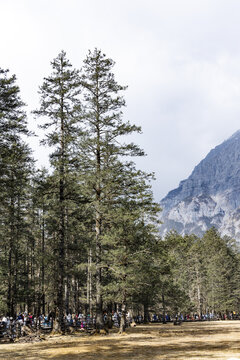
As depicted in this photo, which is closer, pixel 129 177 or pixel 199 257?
pixel 129 177

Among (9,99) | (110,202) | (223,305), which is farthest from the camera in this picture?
(223,305)

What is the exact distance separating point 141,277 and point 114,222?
395 centimetres

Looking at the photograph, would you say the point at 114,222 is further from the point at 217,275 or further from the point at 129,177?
the point at 217,275

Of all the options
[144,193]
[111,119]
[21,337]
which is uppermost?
[111,119]

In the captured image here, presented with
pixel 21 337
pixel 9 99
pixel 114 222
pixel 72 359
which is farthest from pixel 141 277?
pixel 9 99

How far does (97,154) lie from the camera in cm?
2486

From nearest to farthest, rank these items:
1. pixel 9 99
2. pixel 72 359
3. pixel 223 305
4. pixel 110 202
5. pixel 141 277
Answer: pixel 72 359 → pixel 9 99 → pixel 141 277 → pixel 110 202 → pixel 223 305

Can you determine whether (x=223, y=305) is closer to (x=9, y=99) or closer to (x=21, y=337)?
(x=21, y=337)

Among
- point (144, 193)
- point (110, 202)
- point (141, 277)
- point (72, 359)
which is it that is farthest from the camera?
point (144, 193)

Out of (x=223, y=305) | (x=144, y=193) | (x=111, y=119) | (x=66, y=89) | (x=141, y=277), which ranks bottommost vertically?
(x=223, y=305)

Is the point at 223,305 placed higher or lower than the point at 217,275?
lower

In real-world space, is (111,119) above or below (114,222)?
above

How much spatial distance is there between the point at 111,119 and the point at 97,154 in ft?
8.64

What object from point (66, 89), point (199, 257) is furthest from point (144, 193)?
point (199, 257)
